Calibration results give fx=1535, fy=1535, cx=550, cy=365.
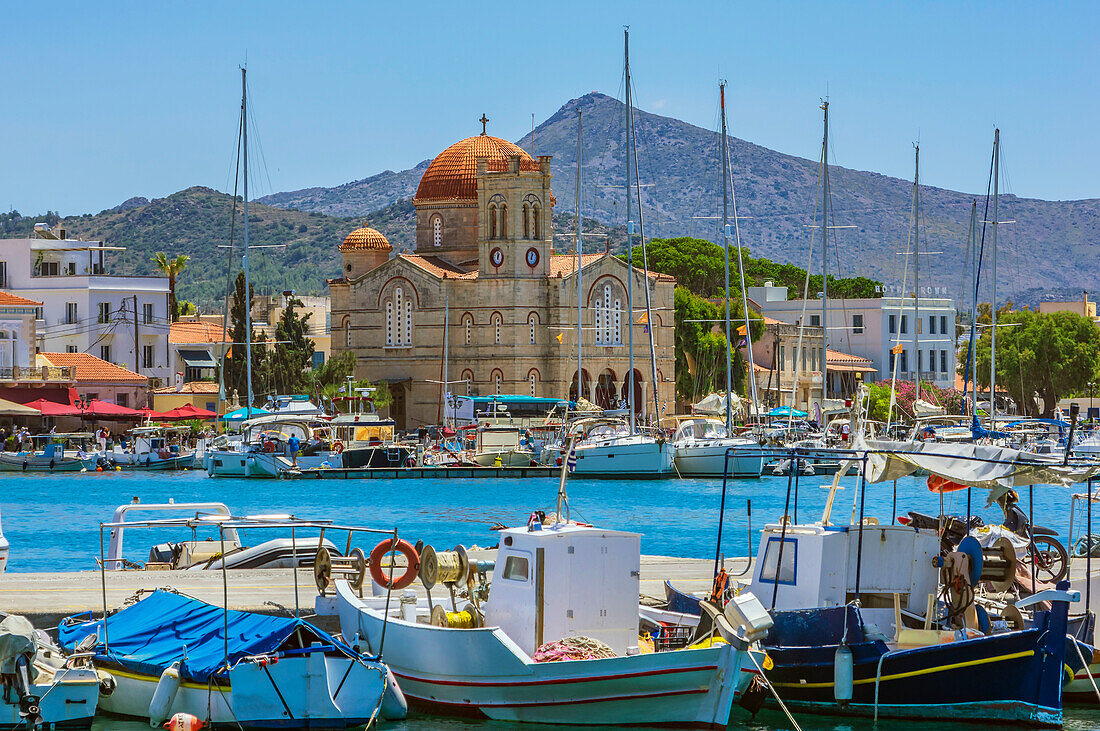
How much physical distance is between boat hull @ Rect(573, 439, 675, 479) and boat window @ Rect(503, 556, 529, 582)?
138ft

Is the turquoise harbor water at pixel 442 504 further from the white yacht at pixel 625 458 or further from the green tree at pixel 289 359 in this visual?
the green tree at pixel 289 359

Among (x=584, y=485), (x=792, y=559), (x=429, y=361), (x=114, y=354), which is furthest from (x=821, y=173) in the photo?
(x=792, y=559)

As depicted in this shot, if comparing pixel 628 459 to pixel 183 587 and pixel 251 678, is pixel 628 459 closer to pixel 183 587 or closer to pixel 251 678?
pixel 183 587

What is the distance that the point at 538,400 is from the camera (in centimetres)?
7644

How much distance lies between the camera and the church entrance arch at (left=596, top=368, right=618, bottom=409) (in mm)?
84562

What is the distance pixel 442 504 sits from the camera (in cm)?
4997

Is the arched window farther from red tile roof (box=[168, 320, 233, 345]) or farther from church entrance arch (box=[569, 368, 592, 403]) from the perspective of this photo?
church entrance arch (box=[569, 368, 592, 403])

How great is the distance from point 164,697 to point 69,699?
103cm

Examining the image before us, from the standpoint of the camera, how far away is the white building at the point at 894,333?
4053 inches

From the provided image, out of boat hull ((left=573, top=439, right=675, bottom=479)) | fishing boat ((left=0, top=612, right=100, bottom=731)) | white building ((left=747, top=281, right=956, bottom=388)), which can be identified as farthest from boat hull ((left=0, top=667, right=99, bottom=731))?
white building ((left=747, top=281, right=956, bottom=388))

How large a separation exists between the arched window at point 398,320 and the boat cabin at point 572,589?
222ft

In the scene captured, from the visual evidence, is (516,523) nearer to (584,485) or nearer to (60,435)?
(584,485)

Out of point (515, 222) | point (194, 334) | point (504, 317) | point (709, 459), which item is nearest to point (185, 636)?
point (709, 459)

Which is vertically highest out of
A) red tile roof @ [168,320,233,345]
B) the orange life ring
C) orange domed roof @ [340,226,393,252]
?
orange domed roof @ [340,226,393,252]
